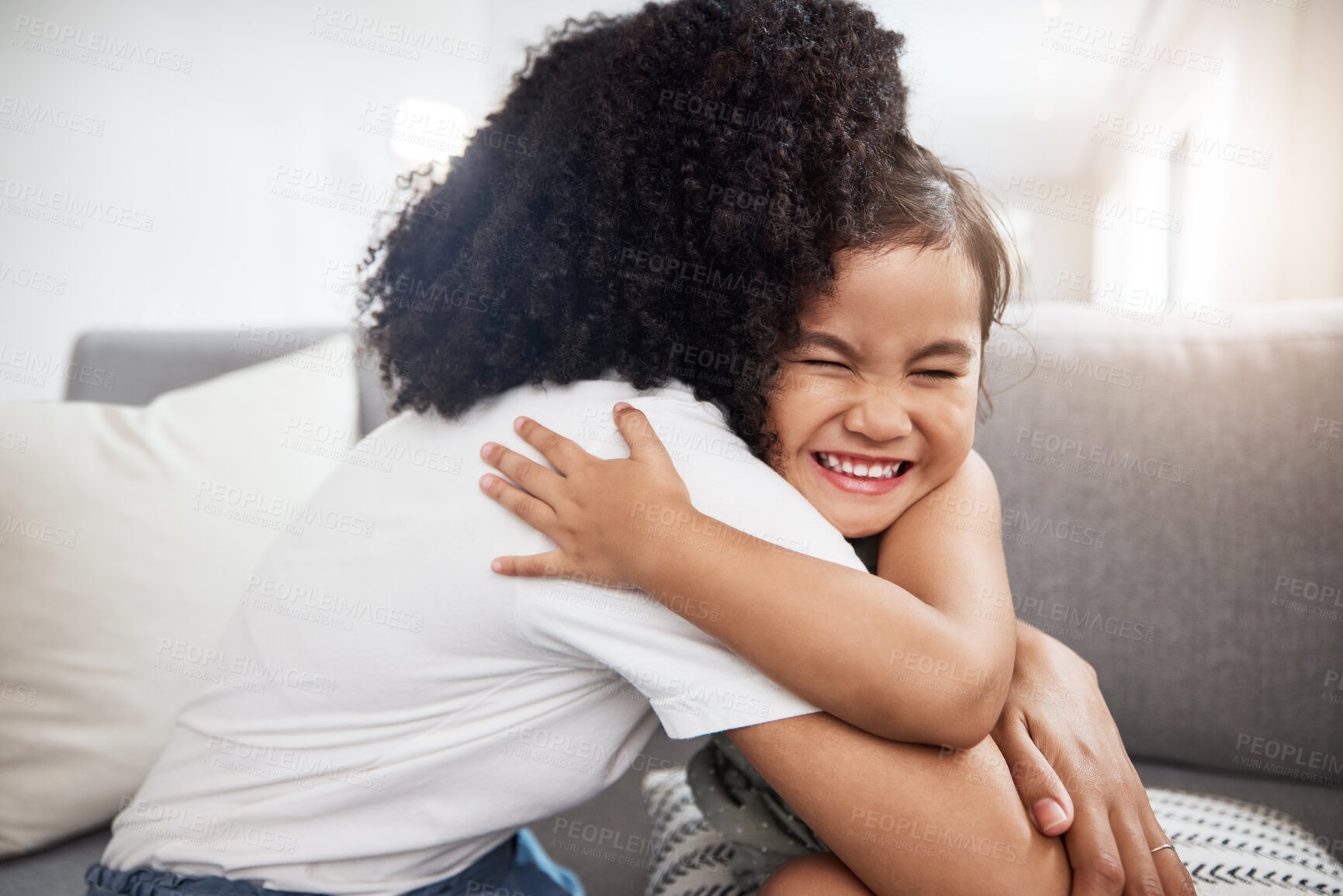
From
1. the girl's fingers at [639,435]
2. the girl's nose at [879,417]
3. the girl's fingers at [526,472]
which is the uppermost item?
the girl's nose at [879,417]

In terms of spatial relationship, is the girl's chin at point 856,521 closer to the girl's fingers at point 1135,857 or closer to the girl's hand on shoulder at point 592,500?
the girl's hand on shoulder at point 592,500

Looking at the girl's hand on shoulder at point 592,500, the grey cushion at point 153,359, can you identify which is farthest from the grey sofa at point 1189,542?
the grey cushion at point 153,359

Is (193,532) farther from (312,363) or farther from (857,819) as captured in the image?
(857,819)

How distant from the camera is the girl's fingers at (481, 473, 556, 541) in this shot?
60 cm

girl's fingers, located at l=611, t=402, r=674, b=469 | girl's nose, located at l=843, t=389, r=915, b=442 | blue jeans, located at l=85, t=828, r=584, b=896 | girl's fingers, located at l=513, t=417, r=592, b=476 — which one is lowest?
blue jeans, located at l=85, t=828, r=584, b=896

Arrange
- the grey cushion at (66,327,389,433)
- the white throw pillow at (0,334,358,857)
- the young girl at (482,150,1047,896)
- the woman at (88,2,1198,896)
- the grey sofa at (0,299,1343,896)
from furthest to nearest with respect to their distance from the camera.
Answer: the grey cushion at (66,327,389,433) → the grey sofa at (0,299,1343,896) → the white throw pillow at (0,334,358,857) → the woman at (88,2,1198,896) → the young girl at (482,150,1047,896)

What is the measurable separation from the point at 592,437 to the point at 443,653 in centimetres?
22

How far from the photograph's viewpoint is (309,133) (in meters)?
2.27

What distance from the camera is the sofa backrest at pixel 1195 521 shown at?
1056mm

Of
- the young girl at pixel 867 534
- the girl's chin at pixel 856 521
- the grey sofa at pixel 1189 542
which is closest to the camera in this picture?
the young girl at pixel 867 534

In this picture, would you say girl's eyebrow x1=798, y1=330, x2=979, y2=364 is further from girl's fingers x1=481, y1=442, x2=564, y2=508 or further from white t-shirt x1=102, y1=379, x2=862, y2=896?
girl's fingers x1=481, y1=442, x2=564, y2=508

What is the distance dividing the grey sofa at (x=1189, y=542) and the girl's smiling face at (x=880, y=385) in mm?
455

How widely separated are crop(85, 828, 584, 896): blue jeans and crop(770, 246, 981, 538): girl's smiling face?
0.51 metres

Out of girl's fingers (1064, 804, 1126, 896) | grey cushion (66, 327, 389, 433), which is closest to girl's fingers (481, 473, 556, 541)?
girl's fingers (1064, 804, 1126, 896)
